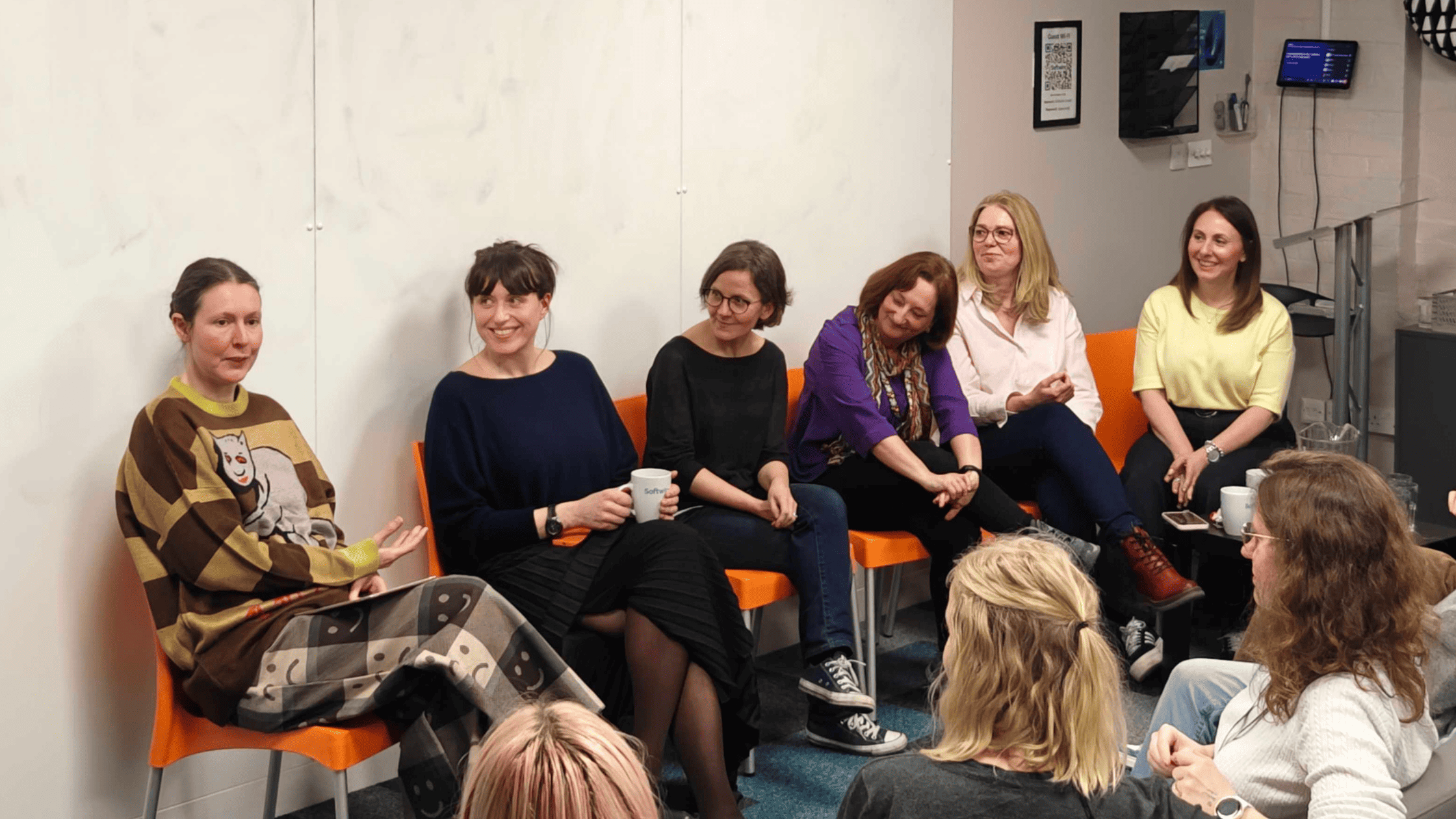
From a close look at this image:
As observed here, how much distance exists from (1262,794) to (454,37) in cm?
230

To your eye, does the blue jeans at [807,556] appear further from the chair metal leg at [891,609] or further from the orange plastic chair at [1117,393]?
the orange plastic chair at [1117,393]

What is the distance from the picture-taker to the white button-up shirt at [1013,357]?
3961 mm

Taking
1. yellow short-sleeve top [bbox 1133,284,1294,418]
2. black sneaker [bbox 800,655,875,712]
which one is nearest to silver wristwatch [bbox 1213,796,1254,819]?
black sneaker [bbox 800,655,875,712]

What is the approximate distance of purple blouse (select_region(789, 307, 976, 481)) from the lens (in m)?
3.52

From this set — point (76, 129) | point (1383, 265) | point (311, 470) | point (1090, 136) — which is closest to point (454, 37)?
point (76, 129)

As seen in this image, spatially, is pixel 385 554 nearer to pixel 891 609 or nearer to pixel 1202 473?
pixel 891 609

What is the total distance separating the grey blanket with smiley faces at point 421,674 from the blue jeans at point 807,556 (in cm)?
77

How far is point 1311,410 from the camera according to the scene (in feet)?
18.4

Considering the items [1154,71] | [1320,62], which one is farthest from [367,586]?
[1320,62]

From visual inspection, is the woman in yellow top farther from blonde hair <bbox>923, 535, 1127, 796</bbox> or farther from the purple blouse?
blonde hair <bbox>923, 535, 1127, 796</bbox>

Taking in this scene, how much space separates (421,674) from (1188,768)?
1.34 meters

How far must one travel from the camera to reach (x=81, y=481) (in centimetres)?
263

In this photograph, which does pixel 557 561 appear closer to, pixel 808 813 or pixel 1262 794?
pixel 808 813

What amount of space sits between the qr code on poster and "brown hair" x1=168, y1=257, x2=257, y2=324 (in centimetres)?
296
